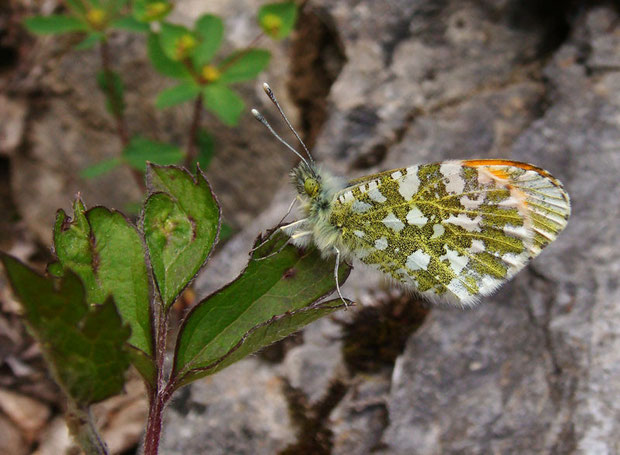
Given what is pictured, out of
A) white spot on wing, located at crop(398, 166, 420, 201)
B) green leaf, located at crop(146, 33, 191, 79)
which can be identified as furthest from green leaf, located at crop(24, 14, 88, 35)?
white spot on wing, located at crop(398, 166, 420, 201)

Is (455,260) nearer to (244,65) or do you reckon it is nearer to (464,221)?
(464,221)

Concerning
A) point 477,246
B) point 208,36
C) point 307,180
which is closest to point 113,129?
point 208,36

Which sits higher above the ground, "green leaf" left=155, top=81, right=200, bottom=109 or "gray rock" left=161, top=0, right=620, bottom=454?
"green leaf" left=155, top=81, right=200, bottom=109

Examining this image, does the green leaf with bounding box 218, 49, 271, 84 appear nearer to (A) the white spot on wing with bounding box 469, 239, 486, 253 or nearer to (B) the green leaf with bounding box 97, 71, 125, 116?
(B) the green leaf with bounding box 97, 71, 125, 116

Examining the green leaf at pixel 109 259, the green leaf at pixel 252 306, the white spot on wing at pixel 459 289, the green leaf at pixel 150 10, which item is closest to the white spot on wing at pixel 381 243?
the white spot on wing at pixel 459 289

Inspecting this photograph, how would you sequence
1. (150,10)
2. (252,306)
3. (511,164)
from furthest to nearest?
(150,10), (511,164), (252,306)

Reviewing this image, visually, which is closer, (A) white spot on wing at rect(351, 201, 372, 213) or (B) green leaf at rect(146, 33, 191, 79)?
(A) white spot on wing at rect(351, 201, 372, 213)

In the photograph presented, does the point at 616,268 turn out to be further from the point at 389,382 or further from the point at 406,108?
the point at 406,108
